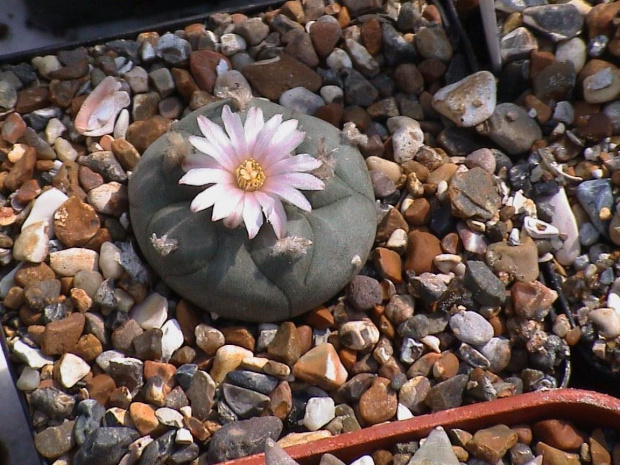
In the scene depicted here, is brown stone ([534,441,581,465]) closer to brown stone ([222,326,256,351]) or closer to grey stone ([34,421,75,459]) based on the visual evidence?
brown stone ([222,326,256,351])

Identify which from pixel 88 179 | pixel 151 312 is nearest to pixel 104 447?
pixel 151 312

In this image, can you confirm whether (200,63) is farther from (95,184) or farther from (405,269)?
(405,269)

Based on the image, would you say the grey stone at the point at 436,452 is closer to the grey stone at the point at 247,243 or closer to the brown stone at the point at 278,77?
the grey stone at the point at 247,243

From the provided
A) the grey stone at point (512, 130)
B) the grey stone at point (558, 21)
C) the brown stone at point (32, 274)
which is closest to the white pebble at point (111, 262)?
the brown stone at point (32, 274)

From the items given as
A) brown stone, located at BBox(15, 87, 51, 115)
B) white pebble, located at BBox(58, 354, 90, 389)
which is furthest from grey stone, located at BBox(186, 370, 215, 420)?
brown stone, located at BBox(15, 87, 51, 115)

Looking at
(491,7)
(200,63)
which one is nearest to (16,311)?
(200,63)

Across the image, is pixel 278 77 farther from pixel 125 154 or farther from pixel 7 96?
pixel 7 96
